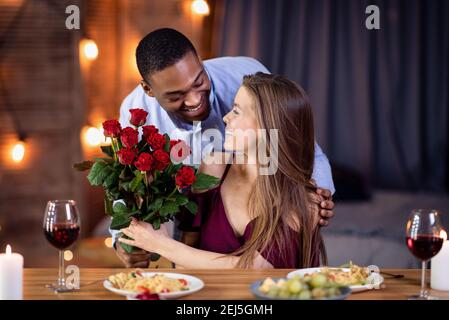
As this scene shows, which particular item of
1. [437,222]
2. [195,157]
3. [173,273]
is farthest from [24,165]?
[437,222]

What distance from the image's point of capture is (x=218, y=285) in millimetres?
1562

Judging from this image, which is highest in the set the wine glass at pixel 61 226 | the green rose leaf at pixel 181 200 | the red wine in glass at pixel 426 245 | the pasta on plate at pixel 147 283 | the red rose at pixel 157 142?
the red rose at pixel 157 142

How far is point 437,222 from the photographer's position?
1488mm

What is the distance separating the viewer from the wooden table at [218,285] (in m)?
1.47

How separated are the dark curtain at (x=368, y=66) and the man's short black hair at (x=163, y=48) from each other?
2170 millimetres

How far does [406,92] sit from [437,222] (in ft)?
11.1

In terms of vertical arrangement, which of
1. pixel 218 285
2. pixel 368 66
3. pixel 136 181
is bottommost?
pixel 218 285

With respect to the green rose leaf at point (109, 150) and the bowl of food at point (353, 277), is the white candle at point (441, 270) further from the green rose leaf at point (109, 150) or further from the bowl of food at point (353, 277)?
the green rose leaf at point (109, 150)

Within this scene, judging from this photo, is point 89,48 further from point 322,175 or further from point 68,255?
point 322,175

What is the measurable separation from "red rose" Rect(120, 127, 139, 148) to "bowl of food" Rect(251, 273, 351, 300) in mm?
532

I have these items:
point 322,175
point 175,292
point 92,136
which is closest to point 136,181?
point 175,292

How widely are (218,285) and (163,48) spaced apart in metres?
1.22

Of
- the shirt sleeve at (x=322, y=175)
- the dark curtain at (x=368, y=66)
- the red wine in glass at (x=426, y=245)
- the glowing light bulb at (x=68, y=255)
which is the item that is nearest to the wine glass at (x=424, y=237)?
the red wine in glass at (x=426, y=245)

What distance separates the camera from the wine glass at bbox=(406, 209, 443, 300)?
146 centimetres
